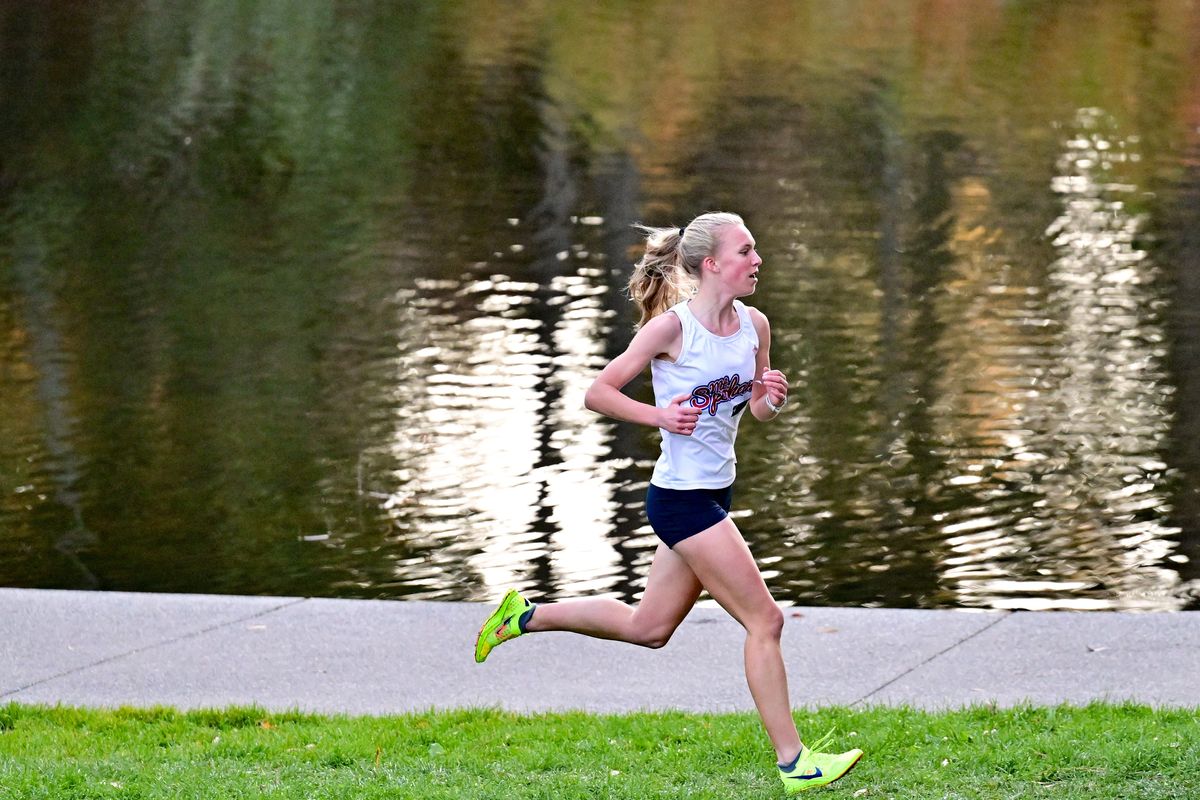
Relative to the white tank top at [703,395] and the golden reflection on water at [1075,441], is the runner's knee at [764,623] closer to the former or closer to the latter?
the white tank top at [703,395]

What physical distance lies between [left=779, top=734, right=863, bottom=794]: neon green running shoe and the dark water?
122 inches

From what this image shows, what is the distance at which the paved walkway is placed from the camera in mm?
→ 6371

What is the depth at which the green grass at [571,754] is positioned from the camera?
5148 millimetres

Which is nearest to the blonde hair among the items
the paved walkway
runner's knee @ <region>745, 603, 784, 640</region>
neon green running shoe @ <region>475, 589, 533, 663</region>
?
runner's knee @ <region>745, 603, 784, 640</region>

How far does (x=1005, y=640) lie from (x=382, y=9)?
37.5 meters

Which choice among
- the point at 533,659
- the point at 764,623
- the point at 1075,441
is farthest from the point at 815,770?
the point at 1075,441

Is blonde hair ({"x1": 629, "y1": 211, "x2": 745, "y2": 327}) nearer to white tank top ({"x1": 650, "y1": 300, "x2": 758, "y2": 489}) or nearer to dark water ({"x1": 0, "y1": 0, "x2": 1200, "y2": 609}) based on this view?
white tank top ({"x1": 650, "y1": 300, "x2": 758, "y2": 489})

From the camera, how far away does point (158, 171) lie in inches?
894

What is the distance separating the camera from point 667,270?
218 inches

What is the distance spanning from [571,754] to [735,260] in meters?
1.65

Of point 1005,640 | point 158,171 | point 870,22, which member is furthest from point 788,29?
point 1005,640

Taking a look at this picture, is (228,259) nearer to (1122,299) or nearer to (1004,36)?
(1122,299)

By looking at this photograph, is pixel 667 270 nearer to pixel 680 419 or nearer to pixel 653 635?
pixel 680 419

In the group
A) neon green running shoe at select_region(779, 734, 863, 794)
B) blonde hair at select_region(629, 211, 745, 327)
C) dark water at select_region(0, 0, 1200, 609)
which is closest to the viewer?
neon green running shoe at select_region(779, 734, 863, 794)
